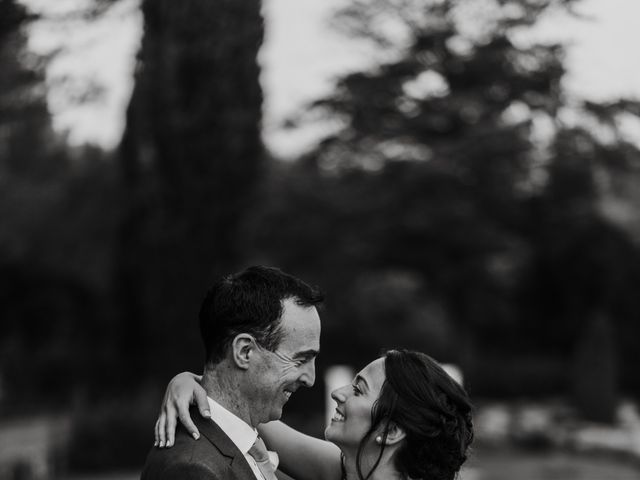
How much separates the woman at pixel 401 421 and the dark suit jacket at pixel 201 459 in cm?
38

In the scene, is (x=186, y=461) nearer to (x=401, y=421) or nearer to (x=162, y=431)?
(x=162, y=431)

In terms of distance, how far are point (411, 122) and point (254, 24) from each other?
527 cm

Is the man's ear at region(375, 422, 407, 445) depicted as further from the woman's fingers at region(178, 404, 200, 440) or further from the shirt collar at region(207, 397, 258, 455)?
the woman's fingers at region(178, 404, 200, 440)

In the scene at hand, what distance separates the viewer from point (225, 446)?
262 cm

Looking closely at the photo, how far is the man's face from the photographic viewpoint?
2.74 m

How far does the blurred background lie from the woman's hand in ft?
9.10

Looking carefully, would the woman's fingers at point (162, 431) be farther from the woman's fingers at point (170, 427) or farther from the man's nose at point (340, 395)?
the man's nose at point (340, 395)

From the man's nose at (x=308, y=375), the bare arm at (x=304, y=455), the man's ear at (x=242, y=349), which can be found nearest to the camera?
the man's ear at (x=242, y=349)

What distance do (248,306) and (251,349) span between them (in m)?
0.13

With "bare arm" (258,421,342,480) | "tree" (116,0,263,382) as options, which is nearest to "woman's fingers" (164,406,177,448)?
"bare arm" (258,421,342,480)

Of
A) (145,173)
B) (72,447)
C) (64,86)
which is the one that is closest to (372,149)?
(145,173)

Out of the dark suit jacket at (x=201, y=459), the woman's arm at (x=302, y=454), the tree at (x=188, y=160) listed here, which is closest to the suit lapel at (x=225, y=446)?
the dark suit jacket at (x=201, y=459)

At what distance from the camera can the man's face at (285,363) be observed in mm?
2742

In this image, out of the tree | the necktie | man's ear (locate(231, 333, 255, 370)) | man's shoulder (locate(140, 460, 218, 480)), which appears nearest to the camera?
man's shoulder (locate(140, 460, 218, 480))
